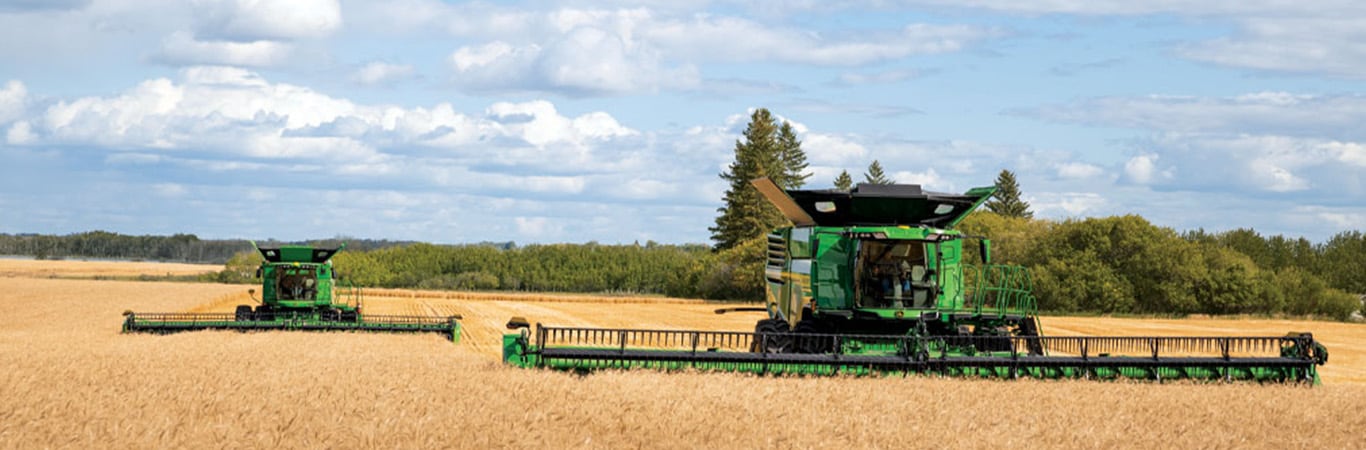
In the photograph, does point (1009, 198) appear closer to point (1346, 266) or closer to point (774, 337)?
point (1346, 266)

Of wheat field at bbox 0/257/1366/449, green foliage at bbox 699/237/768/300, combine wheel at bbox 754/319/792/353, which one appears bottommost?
wheat field at bbox 0/257/1366/449

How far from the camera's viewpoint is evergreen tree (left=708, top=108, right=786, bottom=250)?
8106cm

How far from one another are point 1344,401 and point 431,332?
19.7 meters

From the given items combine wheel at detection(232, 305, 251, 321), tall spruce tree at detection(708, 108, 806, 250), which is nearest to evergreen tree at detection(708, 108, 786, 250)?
tall spruce tree at detection(708, 108, 806, 250)

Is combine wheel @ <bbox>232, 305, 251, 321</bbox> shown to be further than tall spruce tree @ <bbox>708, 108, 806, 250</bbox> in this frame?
No

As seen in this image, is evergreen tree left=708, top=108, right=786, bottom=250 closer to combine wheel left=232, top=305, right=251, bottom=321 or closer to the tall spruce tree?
the tall spruce tree

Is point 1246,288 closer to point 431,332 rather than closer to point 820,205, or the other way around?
point 431,332

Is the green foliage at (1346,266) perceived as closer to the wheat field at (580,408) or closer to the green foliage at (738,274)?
the green foliage at (738,274)

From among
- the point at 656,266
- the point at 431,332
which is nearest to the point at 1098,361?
the point at 431,332

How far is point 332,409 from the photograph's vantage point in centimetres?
1181

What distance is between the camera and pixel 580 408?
12.2m

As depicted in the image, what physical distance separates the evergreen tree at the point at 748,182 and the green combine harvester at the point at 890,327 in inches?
2392

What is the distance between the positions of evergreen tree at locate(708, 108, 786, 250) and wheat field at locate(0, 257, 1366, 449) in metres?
61.6

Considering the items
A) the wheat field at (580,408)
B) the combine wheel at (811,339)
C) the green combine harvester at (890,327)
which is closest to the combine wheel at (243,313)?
the wheat field at (580,408)
